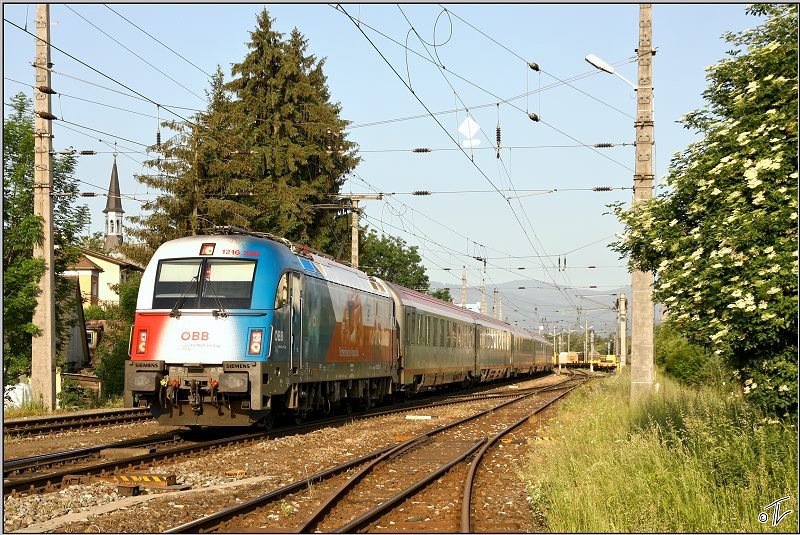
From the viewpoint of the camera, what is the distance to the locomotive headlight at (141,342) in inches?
659

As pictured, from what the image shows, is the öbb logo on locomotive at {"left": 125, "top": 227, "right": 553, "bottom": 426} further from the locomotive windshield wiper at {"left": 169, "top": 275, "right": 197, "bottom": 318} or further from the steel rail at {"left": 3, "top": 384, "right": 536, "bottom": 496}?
the steel rail at {"left": 3, "top": 384, "right": 536, "bottom": 496}

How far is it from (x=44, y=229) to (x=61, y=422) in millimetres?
5228

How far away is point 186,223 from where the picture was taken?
4016 centimetres

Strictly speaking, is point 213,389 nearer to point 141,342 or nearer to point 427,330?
point 141,342

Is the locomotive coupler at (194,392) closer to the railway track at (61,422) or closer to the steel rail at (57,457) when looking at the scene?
the steel rail at (57,457)

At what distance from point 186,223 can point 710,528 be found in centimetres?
3388

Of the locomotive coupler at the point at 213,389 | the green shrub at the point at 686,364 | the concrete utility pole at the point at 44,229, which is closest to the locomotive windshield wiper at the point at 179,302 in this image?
the locomotive coupler at the point at 213,389

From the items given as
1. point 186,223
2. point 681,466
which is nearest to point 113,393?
point 186,223

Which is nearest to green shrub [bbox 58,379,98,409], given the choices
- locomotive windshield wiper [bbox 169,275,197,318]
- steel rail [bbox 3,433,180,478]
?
steel rail [bbox 3,433,180,478]

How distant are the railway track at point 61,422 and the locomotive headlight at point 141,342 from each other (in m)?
3.29

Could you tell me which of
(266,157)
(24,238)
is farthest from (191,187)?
(24,238)

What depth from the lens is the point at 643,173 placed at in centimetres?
1856

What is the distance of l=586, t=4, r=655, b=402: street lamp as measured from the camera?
1850cm

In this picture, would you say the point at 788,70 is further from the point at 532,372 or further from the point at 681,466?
the point at 532,372
